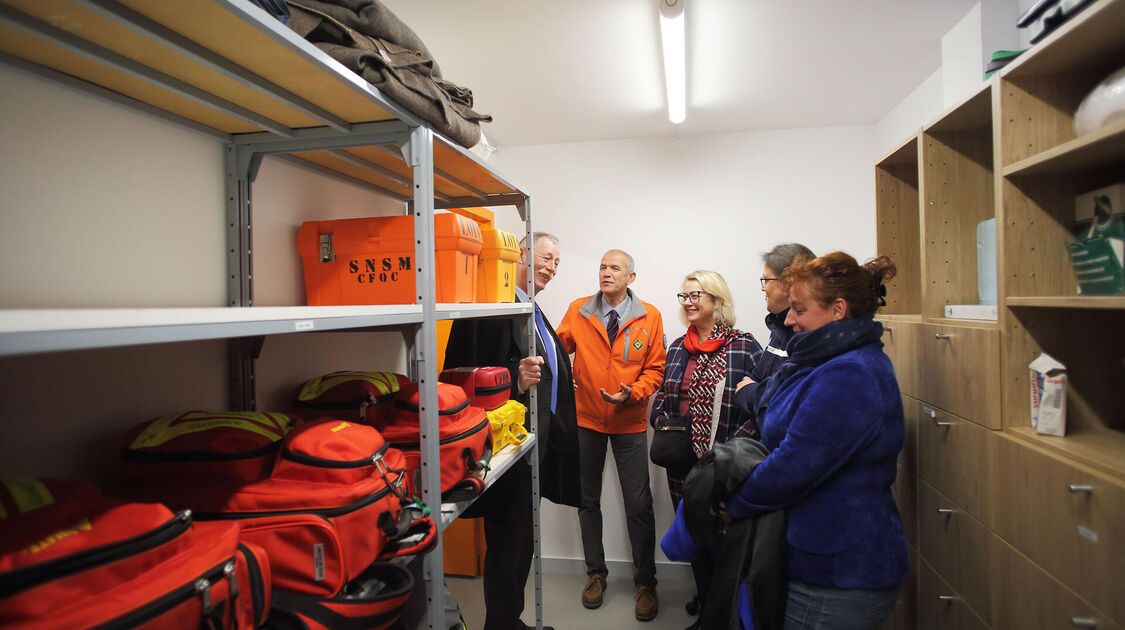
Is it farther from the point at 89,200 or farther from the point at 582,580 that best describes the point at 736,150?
the point at 89,200

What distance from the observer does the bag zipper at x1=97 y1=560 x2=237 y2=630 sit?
0.57 m

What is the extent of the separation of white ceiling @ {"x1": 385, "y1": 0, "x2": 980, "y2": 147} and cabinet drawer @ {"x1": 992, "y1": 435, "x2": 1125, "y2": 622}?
5.81 ft

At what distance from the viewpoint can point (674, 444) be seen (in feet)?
9.00

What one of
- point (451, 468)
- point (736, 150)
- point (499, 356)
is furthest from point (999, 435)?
point (736, 150)

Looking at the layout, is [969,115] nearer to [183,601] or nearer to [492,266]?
[492,266]

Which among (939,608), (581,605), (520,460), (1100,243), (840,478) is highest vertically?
(1100,243)

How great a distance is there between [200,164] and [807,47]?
8.08 feet

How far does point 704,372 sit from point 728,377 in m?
0.15

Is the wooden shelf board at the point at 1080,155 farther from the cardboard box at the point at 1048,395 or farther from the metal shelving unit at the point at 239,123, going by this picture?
the metal shelving unit at the point at 239,123

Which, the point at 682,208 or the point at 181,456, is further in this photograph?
the point at 682,208

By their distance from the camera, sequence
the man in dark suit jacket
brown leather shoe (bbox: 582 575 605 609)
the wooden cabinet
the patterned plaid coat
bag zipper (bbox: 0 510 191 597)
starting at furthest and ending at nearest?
brown leather shoe (bbox: 582 575 605 609) < the patterned plaid coat < the man in dark suit jacket < the wooden cabinet < bag zipper (bbox: 0 510 191 597)

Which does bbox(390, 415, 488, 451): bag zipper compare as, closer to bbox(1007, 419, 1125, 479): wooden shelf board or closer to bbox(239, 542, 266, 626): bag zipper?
bbox(239, 542, 266, 626): bag zipper

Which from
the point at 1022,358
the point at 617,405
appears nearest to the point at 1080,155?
the point at 1022,358

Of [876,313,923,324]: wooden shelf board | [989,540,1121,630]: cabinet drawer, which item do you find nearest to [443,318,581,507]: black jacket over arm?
[876,313,923,324]: wooden shelf board
